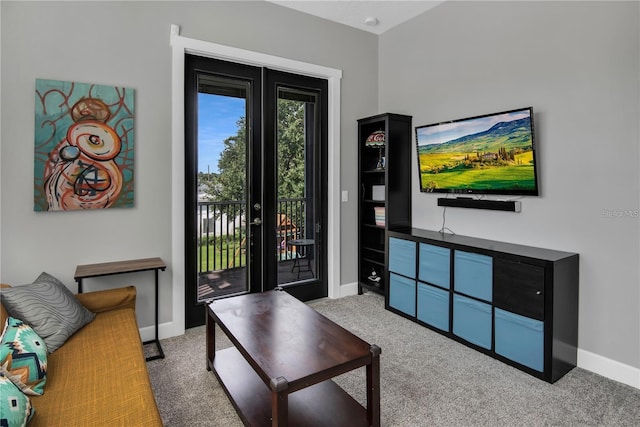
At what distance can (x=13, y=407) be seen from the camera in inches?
49.0

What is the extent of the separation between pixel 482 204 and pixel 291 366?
2212 millimetres

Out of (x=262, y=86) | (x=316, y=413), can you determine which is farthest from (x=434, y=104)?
(x=316, y=413)

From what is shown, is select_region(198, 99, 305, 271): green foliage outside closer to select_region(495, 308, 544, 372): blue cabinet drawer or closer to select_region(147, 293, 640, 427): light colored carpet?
select_region(147, 293, 640, 427): light colored carpet

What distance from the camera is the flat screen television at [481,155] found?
9.03ft

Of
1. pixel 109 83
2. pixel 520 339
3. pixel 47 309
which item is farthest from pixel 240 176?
pixel 520 339

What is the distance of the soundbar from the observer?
2907 mm

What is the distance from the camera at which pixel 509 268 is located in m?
2.57

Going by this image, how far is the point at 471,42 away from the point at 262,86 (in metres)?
1.94

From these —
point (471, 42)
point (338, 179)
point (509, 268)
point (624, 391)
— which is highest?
point (471, 42)

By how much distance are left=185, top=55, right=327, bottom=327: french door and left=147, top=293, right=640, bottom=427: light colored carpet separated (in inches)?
30.4

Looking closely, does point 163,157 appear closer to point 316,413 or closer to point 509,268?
point 316,413

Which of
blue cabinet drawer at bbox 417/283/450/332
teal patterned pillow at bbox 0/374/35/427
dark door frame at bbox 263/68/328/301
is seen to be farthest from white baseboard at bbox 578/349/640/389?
teal patterned pillow at bbox 0/374/35/427

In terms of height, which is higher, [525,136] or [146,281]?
[525,136]

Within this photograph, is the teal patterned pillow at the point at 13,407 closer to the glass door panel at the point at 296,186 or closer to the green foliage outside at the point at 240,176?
the green foliage outside at the point at 240,176
